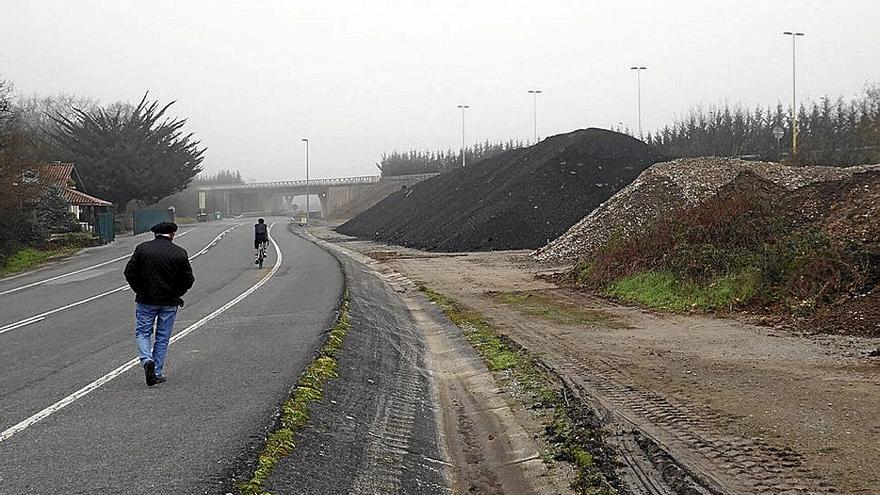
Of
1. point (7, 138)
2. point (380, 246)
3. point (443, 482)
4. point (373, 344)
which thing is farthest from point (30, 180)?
point (443, 482)

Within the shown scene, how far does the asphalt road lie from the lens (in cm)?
621

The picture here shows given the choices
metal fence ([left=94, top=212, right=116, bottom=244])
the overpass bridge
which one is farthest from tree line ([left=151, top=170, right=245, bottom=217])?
metal fence ([left=94, top=212, right=116, bottom=244])

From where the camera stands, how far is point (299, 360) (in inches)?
433

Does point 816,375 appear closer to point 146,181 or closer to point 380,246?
point 380,246

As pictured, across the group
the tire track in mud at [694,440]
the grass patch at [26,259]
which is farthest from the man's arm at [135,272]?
the grass patch at [26,259]

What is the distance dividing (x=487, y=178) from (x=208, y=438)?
48776 mm

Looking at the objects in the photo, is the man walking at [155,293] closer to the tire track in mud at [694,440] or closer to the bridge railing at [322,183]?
the tire track in mud at [694,440]

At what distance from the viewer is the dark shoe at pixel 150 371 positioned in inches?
363

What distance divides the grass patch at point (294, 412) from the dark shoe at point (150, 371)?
1.63m

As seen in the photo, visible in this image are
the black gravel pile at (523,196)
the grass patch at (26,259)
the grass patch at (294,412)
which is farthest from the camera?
the black gravel pile at (523,196)

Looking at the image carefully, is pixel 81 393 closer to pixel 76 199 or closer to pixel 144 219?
pixel 76 199

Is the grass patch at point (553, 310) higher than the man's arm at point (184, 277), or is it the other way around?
the man's arm at point (184, 277)

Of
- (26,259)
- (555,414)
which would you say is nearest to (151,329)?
(555,414)

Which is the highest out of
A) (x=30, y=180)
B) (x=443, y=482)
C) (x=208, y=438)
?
(x=30, y=180)
